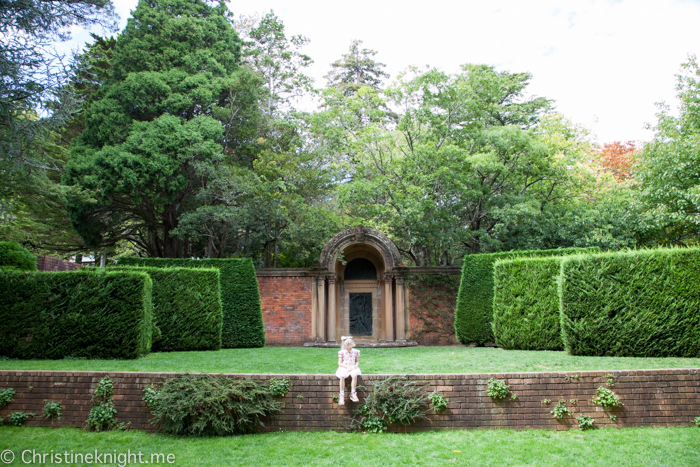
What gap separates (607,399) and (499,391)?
158 centimetres

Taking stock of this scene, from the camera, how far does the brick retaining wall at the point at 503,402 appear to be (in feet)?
22.0

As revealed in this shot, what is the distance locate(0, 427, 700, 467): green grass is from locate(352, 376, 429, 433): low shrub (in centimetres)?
22

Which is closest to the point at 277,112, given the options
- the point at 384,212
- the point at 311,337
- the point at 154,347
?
the point at 384,212

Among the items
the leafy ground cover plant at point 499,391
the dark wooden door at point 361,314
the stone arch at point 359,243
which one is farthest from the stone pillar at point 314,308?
the leafy ground cover plant at point 499,391

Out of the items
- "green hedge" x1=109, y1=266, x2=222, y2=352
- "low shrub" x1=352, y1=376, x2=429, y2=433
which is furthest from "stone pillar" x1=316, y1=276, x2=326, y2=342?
"low shrub" x1=352, y1=376, x2=429, y2=433

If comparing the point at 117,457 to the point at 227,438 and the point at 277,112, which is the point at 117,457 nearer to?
the point at 227,438

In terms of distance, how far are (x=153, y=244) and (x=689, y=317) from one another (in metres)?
20.1

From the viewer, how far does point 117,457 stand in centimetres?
575

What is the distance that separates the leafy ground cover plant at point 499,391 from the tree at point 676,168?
11017 mm

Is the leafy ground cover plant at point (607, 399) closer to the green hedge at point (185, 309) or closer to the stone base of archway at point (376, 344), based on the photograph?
the stone base of archway at point (376, 344)

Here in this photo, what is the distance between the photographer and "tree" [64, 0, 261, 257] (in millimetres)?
16203

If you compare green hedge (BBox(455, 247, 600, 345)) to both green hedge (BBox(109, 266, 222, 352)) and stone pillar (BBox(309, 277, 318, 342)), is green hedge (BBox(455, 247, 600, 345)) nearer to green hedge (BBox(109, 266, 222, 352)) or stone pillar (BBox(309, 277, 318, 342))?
stone pillar (BBox(309, 277, 318, 342))

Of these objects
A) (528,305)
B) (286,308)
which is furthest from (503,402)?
(286,308)

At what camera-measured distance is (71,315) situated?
1029 centimetres
